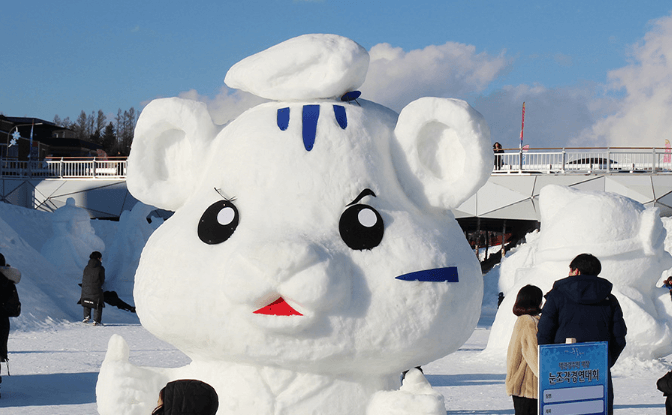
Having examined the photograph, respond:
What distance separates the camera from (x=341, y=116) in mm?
3547

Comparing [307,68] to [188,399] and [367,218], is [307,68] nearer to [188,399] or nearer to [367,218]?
[367,218]

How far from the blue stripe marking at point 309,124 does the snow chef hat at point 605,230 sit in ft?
20.2

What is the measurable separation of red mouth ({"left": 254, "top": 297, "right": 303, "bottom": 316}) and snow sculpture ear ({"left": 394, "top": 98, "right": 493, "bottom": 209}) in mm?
833

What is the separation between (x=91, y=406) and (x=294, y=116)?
4106 mm

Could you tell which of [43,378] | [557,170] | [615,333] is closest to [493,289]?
[557,170]

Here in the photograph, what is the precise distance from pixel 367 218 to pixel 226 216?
63cm

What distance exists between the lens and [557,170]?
87.7 ft

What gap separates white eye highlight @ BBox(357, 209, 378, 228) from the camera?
3.31 meters

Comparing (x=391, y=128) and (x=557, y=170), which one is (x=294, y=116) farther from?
(x=557, y=170)

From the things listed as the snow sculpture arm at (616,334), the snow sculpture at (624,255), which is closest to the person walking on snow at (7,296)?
the snow sculpture arm at (616,334)

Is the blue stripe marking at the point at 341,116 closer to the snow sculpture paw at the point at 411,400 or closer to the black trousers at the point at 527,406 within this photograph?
the snow sculpture paw at the point at 411,400

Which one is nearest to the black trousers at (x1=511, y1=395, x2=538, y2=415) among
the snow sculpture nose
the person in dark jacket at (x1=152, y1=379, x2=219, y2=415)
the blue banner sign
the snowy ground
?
the blue banner sign

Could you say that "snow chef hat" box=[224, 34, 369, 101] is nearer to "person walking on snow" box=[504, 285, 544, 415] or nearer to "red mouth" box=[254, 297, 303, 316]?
"red mouth" box=[254, 297, 303, 316]

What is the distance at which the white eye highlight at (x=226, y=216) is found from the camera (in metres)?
3.36
